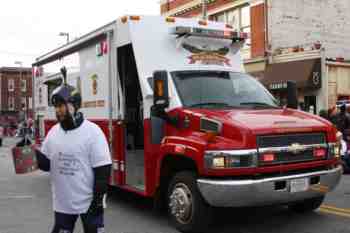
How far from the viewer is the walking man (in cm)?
421

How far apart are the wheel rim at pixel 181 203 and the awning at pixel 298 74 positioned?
47.3 feet

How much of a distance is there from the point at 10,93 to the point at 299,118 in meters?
77.4

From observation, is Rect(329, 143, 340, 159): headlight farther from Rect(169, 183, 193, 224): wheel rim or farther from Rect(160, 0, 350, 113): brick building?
Rect(160, 0, 350, 113): brick building

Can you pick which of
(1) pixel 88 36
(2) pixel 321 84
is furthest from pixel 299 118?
(2) pixel 321 84

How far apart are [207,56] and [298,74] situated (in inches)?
545

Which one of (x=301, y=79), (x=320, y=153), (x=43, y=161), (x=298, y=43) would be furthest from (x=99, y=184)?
(x=298, y=43)

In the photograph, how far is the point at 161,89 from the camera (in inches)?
251

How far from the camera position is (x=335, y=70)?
2125cm

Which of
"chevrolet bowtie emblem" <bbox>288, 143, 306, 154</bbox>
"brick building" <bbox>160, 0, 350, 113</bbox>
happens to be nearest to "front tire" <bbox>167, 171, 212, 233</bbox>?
"chevrolet bowtie emblem" <bbox>288, 143, 306, 154</bbox>

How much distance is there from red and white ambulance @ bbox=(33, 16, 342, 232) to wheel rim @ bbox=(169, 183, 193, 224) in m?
0.01

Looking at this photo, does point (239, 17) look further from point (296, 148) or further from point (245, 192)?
point (245, 192)

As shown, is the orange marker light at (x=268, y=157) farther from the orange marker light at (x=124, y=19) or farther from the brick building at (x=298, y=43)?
the brick building at (x=298, y=43)

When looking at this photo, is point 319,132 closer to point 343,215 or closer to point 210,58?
point 343,215

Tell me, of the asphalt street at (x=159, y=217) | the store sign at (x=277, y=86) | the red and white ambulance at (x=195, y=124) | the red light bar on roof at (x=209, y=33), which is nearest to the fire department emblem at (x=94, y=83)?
the red and white ambulance at (x=195, y=124)
